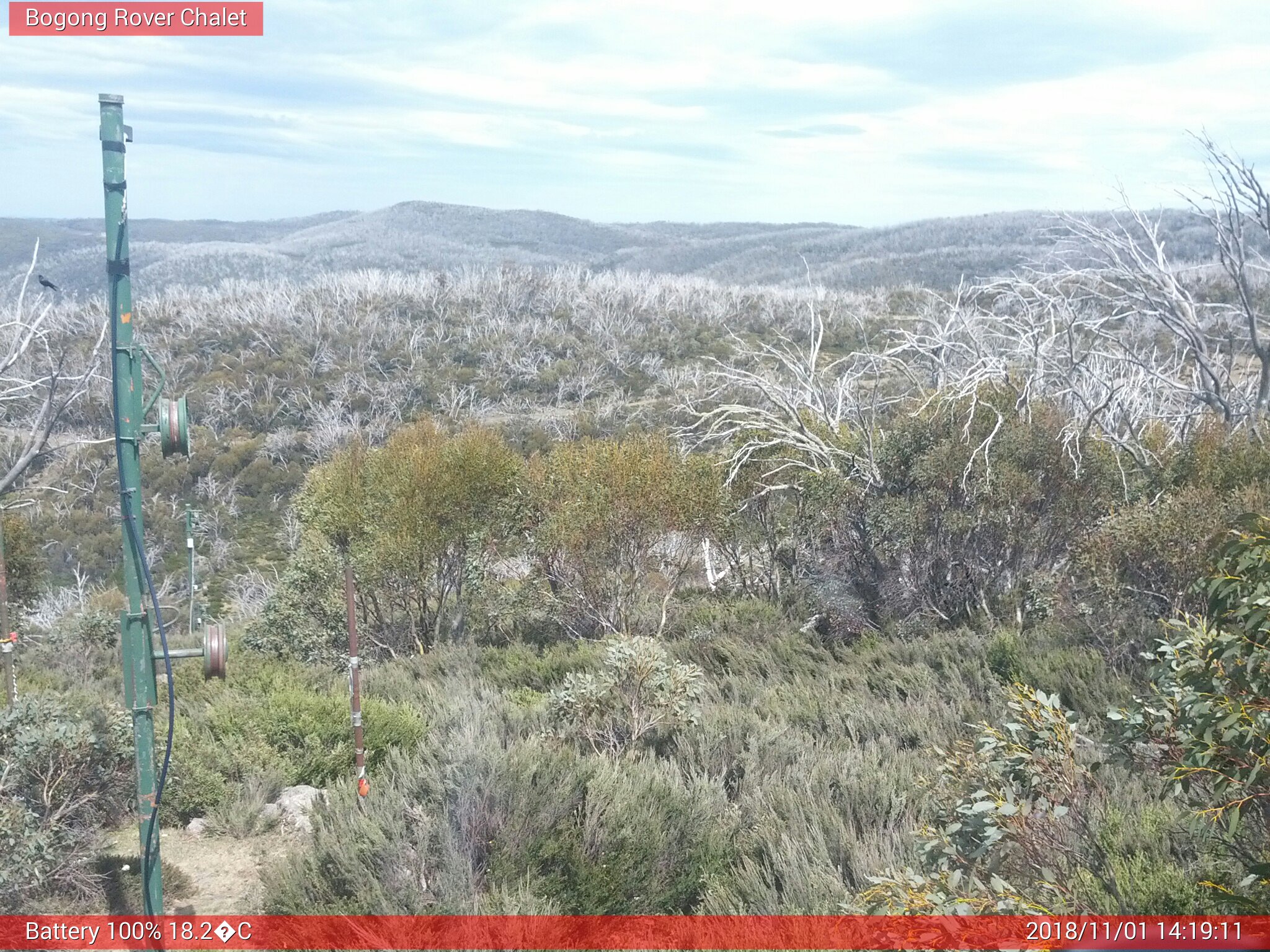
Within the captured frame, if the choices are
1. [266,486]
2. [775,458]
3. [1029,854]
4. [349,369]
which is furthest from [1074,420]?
[349,369]

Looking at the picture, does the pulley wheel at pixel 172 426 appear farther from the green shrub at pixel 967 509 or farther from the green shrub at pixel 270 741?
the green shrub at pixel 967 509

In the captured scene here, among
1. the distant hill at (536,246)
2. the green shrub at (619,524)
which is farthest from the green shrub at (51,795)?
the distant hill at (536,246)

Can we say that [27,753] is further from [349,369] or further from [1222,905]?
[349,369]

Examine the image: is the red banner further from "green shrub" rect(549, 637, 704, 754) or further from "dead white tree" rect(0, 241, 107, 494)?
"dead white tree" rect(0, 241, 107, 494)

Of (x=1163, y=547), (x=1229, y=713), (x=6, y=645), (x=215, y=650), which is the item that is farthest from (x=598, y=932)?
(x=1163, y=547)

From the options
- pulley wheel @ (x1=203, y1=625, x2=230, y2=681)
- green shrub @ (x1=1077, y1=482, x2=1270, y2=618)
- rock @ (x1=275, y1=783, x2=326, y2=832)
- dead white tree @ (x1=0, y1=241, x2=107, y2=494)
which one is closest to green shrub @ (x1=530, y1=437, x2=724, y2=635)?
green shrub @ (x1=1077, y1=482, x2=1270, y2=618)

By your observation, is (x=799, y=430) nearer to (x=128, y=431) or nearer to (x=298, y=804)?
(x=298, y=804)
